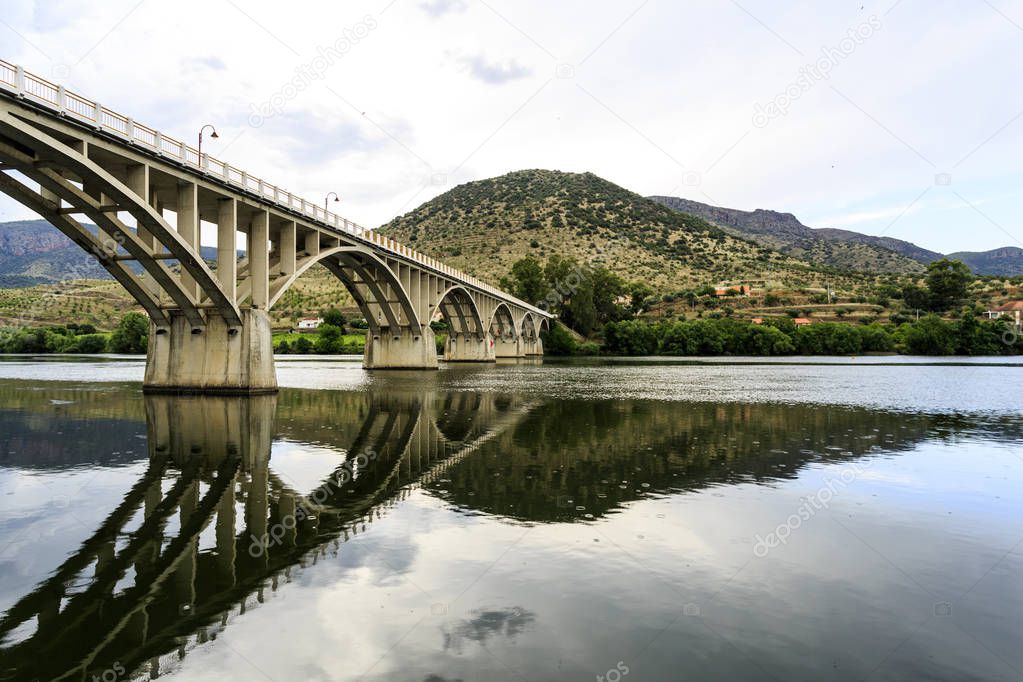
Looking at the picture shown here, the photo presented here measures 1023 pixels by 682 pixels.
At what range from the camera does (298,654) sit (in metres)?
5.75

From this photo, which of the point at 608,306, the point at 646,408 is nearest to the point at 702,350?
the point at 608,306

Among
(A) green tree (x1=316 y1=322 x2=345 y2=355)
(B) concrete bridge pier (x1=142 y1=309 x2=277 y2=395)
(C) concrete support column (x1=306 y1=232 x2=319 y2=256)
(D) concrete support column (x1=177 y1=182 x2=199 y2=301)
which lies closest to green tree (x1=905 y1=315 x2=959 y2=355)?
(A) green tree (x1=316 y1=322 x2=345 y2=355)

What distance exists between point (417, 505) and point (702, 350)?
9883 cm

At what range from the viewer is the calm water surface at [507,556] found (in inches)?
227

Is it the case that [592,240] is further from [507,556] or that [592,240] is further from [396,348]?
[507,556]

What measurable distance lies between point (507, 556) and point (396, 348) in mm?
53570

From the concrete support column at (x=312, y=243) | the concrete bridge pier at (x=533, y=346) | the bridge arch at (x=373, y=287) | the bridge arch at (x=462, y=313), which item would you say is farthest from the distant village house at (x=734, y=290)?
the concrete support column at (x=312, y=243)

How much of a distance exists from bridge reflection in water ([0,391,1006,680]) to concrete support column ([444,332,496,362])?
191 ft

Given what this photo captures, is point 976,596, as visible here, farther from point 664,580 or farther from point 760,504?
point 760,504

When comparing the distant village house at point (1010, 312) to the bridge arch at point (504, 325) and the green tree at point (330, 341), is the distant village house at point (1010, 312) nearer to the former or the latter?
the bridge arch at point (504, 325)

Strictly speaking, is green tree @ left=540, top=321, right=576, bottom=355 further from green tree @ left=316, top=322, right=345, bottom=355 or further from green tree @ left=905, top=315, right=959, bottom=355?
green tree @ left=905, top=315, right=959, bottom=355

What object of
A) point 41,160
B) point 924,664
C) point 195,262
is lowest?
point 924,664

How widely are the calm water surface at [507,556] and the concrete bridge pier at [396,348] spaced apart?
41.3 m

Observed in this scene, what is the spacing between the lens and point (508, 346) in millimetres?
103312
